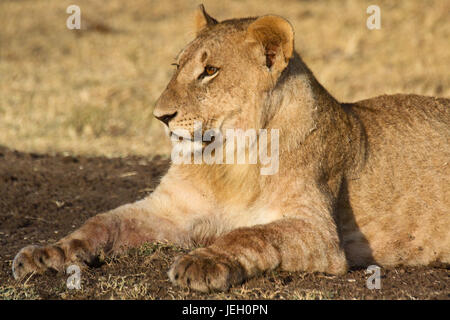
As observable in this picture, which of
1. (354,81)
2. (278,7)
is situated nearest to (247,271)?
(354,81)

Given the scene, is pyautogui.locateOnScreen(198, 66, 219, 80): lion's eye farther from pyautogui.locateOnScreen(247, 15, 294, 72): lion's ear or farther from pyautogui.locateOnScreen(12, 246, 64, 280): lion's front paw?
pyautogui.locateOnScreen(12, 246, 64, 280): lion's front paw

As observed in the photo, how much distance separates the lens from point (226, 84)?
4.28 m

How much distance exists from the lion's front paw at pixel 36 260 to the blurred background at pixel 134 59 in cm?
341

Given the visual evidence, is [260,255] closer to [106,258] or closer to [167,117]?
[167,117]

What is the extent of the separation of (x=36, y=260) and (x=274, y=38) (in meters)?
1.87

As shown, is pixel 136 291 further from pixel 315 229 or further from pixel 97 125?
pixel 97 125

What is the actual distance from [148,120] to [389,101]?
460cm

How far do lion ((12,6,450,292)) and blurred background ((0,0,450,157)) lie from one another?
2.77 metres

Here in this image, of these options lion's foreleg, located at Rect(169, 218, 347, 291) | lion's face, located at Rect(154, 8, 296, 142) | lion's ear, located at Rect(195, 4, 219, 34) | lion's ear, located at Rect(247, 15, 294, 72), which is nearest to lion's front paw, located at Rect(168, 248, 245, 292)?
lion's foreleg, located at Rect(169, 218, 347, 291)

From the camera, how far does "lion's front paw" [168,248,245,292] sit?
370 cm

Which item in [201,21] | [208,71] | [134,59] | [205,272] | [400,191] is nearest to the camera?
[205,272]

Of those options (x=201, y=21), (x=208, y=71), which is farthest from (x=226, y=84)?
(x=201, y=21)

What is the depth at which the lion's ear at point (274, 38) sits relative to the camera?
13.9 feet
